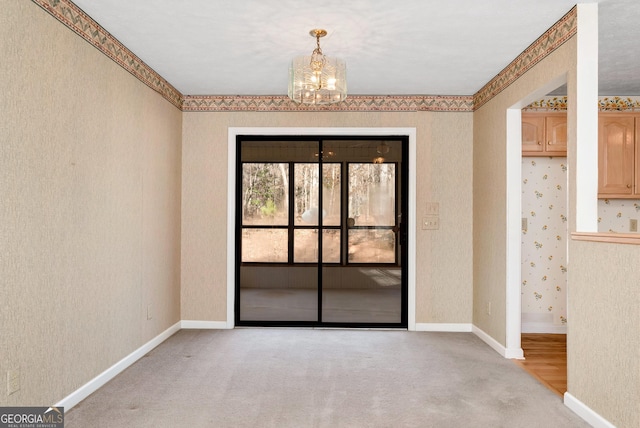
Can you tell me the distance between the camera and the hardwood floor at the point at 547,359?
337 cm

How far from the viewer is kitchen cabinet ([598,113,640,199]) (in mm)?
4477

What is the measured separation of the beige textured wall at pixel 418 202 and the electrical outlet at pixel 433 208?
0.04m

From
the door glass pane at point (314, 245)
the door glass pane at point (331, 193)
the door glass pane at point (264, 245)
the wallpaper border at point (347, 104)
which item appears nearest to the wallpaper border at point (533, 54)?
the wallpaper border at point (347, 104)

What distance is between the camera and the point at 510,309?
390 cm

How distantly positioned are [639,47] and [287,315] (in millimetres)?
4093

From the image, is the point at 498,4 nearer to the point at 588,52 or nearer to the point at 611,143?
the point at 588,52

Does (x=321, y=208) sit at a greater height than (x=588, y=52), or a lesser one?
lesser

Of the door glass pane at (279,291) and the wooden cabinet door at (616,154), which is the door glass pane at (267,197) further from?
the wooden cabinet door at (616,154)

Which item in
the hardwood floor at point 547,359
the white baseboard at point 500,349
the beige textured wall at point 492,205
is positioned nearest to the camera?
the hardwood floor at point 547,359

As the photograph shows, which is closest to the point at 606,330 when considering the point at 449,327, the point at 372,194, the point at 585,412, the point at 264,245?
the point at 585,412

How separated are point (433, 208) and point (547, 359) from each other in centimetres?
179

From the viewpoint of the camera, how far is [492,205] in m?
4.30

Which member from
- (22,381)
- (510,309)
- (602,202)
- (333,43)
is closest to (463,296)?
(510,309)

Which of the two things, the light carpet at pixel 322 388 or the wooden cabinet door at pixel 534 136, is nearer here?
the light carpet at pixel 322 388
